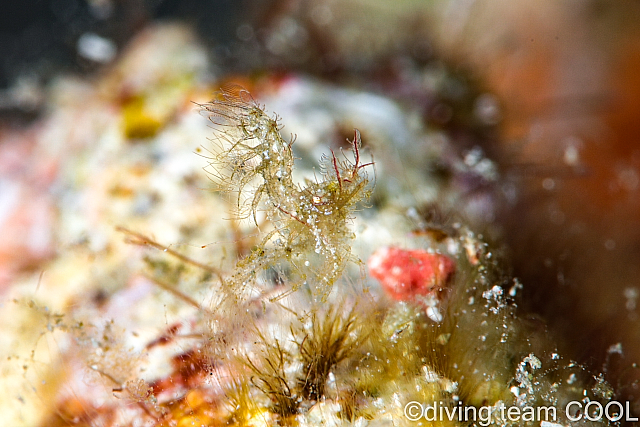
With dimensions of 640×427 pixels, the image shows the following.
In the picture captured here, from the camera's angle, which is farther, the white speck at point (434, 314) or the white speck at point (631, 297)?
the white speck at point (631, 297)

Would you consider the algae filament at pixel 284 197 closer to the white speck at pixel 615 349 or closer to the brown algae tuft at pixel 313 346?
the brown algae tuft at pixel 313 346

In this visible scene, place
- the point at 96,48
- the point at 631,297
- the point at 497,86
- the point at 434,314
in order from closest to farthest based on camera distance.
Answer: the point at 434,314
the point at 631,297
the point at 497,86
the point at 96,48

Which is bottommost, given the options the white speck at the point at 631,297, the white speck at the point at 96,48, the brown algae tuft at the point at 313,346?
the brown algae tuft at the point at 313,346

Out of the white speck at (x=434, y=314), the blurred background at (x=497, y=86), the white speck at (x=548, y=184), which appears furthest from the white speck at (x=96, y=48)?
the white speck at (x=548, y=184)

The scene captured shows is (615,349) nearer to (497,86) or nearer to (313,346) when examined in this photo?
(313,346)

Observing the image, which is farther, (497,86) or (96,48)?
(96,48)

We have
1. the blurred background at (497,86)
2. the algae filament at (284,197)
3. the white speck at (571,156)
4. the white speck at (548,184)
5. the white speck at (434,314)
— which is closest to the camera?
the algae filament at (284,197)

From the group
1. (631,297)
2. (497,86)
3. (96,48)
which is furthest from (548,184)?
(96,48)
